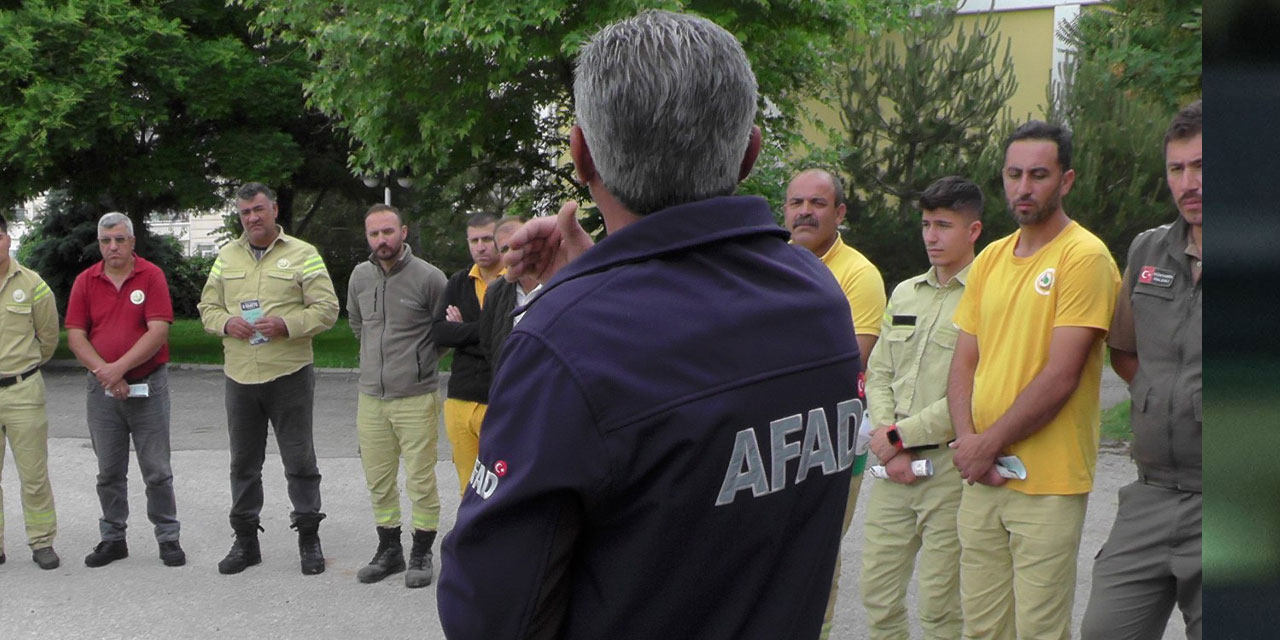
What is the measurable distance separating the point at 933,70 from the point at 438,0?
21.4ft

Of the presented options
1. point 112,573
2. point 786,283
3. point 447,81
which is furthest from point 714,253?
point 447,81

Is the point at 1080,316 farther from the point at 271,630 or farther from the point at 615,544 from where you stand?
the point at 271,630

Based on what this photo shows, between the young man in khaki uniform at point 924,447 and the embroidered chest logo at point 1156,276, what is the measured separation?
1114 millimetres

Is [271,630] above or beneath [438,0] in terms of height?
beneath

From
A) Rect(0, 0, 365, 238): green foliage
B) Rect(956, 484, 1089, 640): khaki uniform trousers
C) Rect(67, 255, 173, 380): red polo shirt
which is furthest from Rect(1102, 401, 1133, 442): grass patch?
Rect(0, 0, 365, 238): green foliage

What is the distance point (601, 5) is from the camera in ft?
43.8

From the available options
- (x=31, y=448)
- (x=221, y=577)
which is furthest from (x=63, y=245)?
(x=221, y=577)

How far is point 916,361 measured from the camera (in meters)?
4.73

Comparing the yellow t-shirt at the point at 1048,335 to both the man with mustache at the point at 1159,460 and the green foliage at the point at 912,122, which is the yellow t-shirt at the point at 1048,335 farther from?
the green foliage at the point at 912,122

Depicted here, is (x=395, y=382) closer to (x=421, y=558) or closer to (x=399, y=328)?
(x=399, y=328)

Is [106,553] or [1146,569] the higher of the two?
[1146,569]

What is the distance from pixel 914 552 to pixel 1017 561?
29.8 inches

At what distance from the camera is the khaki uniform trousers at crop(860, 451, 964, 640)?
4.49 metres

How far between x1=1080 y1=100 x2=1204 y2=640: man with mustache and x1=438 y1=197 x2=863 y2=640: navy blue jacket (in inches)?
82.5
